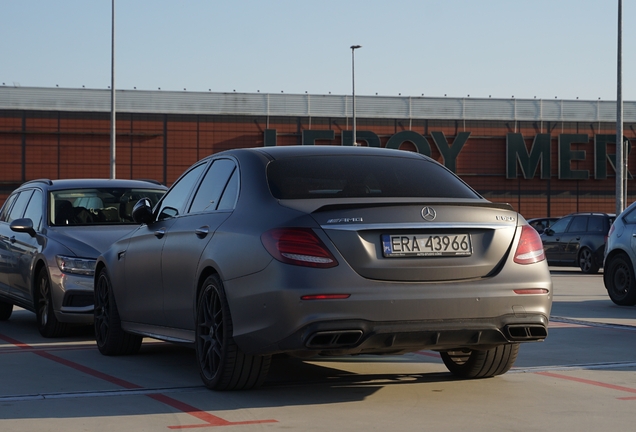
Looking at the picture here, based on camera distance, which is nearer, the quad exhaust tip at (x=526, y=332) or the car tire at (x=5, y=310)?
the quad exhaust tip at (x=526, y=332)

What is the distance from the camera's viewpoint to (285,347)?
618cm

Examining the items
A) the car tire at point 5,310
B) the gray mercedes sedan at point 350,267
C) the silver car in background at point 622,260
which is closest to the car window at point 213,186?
the gray mercedes sedan at point 350,267

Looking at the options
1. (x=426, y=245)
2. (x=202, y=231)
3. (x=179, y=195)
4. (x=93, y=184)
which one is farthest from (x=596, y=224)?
Result: (x=426, y=245)

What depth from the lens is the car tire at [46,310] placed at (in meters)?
10.6

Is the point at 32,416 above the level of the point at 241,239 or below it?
below

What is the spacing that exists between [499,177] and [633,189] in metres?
6.92

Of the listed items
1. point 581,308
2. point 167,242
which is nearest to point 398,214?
point 167,242

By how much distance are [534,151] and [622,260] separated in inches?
1555

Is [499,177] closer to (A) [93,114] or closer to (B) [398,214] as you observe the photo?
(A) [93,114]

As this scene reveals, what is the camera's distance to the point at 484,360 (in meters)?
7.39

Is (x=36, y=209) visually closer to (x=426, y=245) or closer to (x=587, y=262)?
(x=426, y=245)

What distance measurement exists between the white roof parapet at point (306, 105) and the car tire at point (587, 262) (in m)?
27.8

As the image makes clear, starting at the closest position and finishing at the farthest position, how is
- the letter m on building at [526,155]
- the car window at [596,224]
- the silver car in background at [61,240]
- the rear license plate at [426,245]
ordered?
the rear license plate at [426,245] → the silver car in background at [61,240] → the car window at [596,224] → the letter m on building at [526,155]

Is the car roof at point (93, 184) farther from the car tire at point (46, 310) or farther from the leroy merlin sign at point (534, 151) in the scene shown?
the leroy merlin sign at point (534, 151)
